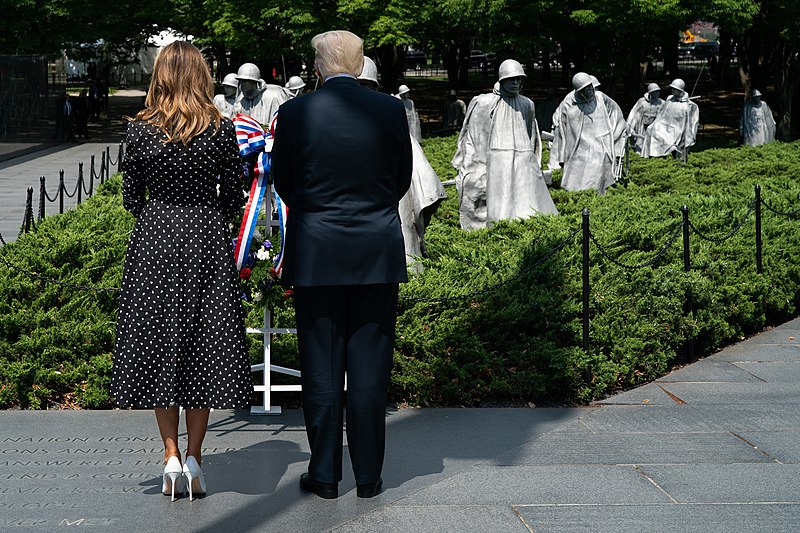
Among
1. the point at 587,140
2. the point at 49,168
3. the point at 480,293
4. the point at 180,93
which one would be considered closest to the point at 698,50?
the point at 49,168

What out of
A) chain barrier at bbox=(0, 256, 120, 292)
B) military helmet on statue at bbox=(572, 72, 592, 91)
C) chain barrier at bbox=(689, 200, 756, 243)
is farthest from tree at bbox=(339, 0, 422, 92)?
chain barrier at bbox=(0, 256, 120, 292)

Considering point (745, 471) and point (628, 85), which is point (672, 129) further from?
point (745, 471)

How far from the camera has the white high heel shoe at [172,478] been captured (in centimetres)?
524

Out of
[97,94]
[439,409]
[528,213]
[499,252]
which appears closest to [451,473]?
[439,409]

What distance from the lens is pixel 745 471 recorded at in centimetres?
589

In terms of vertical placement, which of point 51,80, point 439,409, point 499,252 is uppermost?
point 51,80

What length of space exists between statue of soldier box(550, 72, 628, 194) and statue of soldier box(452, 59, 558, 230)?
3.22 metres

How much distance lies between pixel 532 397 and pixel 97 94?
1559 inches

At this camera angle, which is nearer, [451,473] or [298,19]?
[451,473]

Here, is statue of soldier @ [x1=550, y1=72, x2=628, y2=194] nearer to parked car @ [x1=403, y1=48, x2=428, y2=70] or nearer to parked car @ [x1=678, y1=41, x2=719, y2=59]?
parked car @ [x1=678, y1=41, x2=719, y2=59]

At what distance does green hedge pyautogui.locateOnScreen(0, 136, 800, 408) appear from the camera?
741 cm

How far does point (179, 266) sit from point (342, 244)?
0.70 m

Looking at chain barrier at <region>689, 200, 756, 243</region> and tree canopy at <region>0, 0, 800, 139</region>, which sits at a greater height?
tree canopy at <region>0, 0, 800, 139</region>

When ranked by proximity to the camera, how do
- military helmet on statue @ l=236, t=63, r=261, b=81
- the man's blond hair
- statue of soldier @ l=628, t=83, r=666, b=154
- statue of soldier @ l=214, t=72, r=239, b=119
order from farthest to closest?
statue of soldier @ l=628, t=83, r=666, b=154 < statue of soldier @ l=214, t=72, r=239, b=119 < military helmet on statue @ l=236, t=63, r=261, b=81 < the man's blond hair
